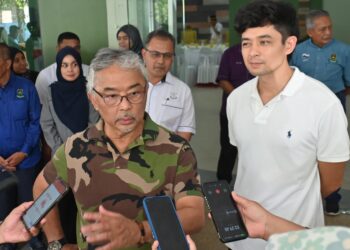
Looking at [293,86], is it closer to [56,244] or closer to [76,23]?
[56,244]

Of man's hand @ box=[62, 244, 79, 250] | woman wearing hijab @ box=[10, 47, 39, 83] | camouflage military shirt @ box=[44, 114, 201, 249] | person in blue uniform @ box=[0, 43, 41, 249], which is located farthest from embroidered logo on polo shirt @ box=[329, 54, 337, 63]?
man's hand @ box=[62, 244, 79, 250]

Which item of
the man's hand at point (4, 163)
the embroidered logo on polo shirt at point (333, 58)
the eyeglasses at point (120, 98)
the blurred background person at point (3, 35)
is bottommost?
the man's hand at point (4, 163)

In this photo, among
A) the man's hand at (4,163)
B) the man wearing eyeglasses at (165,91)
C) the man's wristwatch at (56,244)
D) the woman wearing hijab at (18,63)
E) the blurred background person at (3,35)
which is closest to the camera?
the man's wristwatch at (56,244)

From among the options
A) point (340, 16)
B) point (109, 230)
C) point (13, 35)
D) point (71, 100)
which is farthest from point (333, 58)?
point (340, 16)

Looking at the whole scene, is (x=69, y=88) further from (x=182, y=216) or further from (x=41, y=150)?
(x=182, y=216)

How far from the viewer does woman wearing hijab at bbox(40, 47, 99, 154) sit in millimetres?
3057

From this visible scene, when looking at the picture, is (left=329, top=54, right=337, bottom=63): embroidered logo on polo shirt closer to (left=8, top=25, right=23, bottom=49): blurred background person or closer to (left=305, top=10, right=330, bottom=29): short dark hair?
(left=305, top=10, right=330, bottom=29): short dark hair

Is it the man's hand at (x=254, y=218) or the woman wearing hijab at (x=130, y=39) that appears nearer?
the man's hand at (x=254, y=218)

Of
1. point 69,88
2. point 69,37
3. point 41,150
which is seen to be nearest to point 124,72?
point 69,88

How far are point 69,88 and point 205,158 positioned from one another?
2.55m

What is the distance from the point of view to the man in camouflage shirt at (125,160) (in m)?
1.44

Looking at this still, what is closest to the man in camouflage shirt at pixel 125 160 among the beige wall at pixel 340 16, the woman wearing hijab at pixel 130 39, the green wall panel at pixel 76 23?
the woman wearing hijab at pixel 130 39

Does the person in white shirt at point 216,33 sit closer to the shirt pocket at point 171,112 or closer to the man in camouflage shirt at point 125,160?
the shirt pocket at point 171,112

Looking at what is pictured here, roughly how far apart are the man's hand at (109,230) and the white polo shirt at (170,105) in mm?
1543
